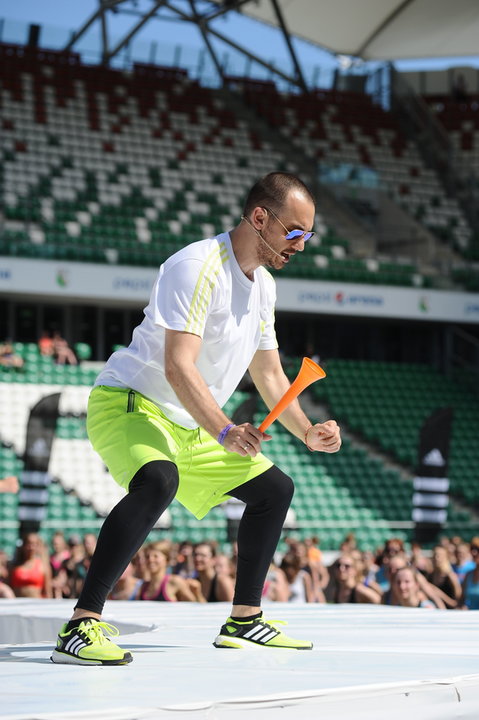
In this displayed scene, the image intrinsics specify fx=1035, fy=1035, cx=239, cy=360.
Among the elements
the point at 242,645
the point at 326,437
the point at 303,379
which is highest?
the point at 303,379

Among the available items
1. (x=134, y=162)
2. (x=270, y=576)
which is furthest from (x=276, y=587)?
(x=134, y=162)

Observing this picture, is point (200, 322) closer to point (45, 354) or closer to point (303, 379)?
point (303, 379)

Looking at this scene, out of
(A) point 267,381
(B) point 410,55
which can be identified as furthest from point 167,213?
(A) point 267,381

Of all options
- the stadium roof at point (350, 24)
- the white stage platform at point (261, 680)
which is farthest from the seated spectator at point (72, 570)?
the stadium roof at point (350, 24)

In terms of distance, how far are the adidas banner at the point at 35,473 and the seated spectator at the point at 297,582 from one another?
344 cm

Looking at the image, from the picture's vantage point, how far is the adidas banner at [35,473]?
40.2ft

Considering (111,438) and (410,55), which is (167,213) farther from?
(111,438)

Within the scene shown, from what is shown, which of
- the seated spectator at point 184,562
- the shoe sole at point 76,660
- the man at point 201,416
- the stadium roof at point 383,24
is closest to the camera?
the shoe sole at point 76,660

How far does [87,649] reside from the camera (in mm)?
3379

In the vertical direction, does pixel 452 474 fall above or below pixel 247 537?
below

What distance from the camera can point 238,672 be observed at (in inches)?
124

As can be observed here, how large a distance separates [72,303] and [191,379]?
62.2 ft

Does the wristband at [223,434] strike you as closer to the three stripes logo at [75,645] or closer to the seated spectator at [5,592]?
the three stripes logo at [75,645]

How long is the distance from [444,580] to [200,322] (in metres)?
6.88
